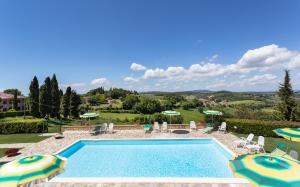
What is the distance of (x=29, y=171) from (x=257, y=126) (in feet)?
55.9

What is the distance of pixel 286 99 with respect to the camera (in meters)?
24.6

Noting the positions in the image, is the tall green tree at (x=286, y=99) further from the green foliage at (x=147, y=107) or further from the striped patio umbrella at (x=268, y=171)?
the green foliage at (x=147, y=107)

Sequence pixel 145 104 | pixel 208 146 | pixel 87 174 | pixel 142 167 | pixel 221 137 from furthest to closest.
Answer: pixel 145 104, pixel 221 137, pixel 208 146, pixel 142 167, pixel 87 174

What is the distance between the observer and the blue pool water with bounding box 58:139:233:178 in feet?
32.7

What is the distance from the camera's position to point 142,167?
35.1 feet

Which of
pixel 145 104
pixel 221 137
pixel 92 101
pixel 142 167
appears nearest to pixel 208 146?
pixel 221 137

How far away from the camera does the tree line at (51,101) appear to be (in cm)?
3209

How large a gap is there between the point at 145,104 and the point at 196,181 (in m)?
39.5

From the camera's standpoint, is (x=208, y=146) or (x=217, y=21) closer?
(x=208, y=146)

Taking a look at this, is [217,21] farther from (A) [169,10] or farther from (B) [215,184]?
(B) [215,184]

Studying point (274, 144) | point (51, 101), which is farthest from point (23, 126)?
point (274, 144)

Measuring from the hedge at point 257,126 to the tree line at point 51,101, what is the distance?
93.7 ft

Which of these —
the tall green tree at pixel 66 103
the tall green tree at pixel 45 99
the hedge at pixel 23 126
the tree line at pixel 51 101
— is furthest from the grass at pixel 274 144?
the tall green tree at pixel 45 99

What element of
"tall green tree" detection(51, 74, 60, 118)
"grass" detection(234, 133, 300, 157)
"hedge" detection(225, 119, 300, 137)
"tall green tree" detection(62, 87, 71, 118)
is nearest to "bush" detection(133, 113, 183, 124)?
"hedge" detection(225, 119, 300, 137)
